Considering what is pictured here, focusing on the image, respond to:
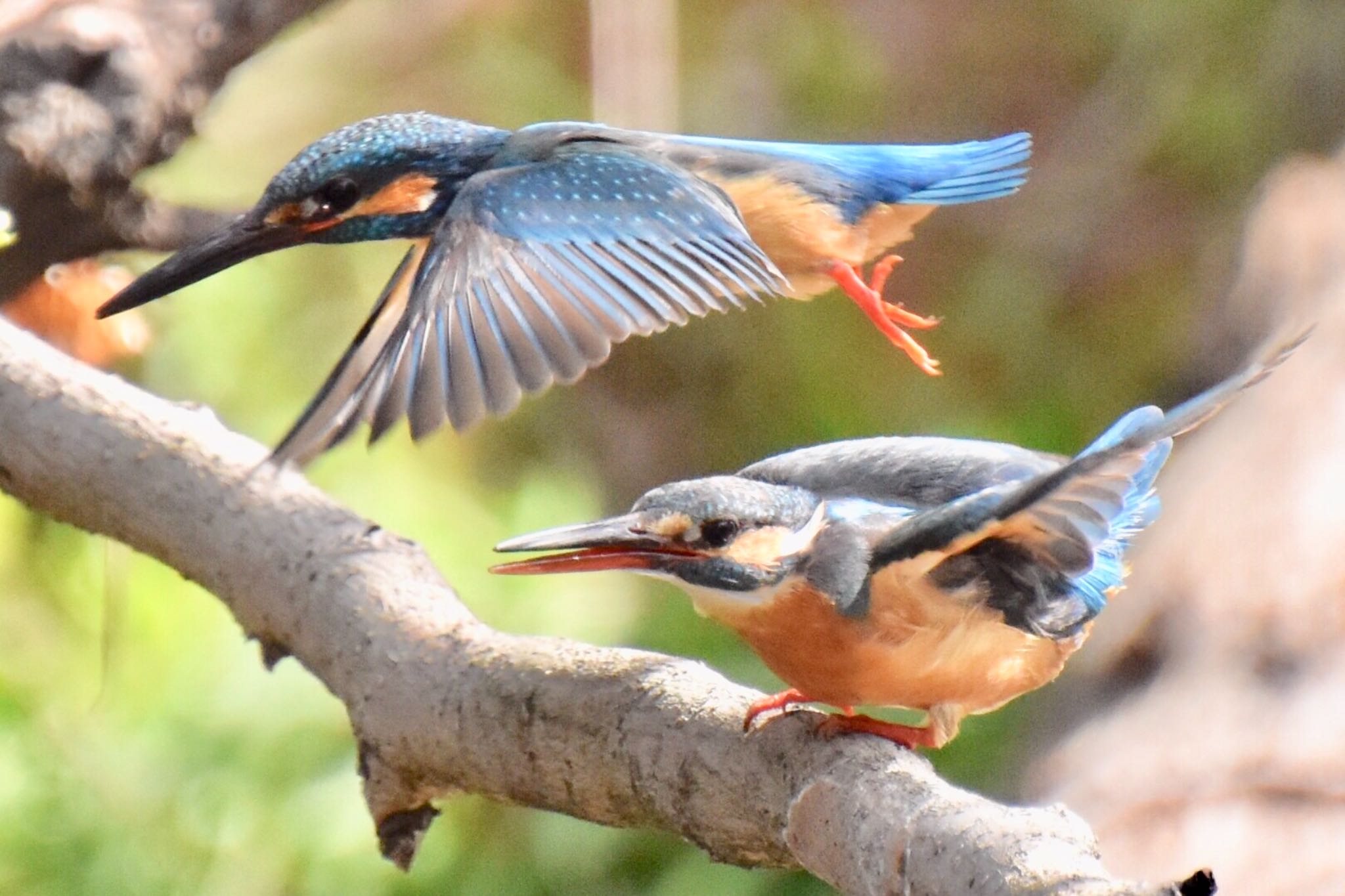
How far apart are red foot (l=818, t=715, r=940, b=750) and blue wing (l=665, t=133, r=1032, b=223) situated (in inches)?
19.6

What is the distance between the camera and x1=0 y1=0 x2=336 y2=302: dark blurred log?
200cm

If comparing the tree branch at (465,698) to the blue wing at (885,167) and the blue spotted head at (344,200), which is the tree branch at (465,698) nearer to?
the blue spotted head at (344,200)

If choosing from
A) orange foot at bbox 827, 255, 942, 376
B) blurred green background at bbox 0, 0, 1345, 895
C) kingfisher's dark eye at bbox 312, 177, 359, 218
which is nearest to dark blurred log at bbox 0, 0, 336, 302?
blurred green background at bbox 0, 0, 1345, 895

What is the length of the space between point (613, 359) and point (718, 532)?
316cm

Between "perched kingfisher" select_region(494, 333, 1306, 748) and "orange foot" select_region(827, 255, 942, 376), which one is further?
"orange foot" select_region(827, 255, 942, 376)

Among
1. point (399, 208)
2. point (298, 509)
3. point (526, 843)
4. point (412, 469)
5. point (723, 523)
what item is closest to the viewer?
point (723, 523)

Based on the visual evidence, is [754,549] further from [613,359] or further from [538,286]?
[613,359]

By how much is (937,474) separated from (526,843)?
171cm

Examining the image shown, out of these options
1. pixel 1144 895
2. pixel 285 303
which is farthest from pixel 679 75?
pixel 1144 895

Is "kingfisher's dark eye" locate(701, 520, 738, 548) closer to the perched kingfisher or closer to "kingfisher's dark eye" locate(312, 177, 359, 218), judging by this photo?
the perched kingfisher

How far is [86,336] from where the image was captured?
211 cm

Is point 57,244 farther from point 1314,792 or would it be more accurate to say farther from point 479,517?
point 1314,792

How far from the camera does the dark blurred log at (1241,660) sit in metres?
2.11

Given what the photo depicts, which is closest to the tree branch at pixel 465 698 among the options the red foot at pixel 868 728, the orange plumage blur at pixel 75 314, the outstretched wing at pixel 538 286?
the red foot at pixel 868 728
